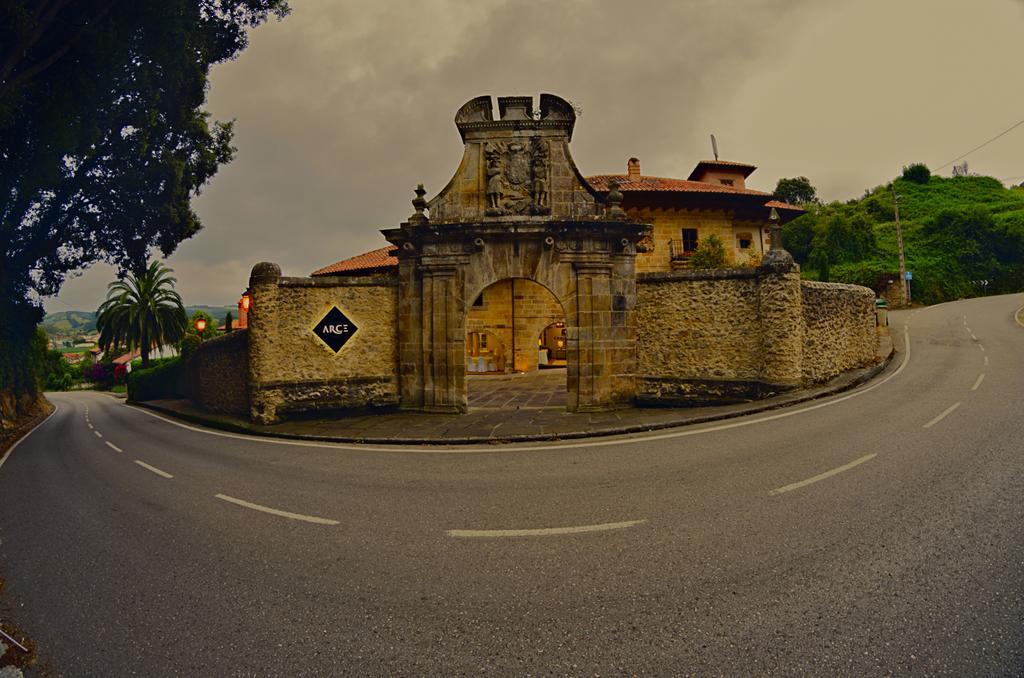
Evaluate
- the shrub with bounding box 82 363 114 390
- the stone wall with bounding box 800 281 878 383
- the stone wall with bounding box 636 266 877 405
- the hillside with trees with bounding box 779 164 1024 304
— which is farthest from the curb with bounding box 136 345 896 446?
the shrub with bounding box 82 363 114 390

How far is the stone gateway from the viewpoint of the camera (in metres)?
11.4

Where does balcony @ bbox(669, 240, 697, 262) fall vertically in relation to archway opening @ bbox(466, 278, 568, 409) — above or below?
above

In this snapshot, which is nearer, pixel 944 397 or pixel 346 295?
pixel 944 397

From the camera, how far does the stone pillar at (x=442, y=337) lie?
11.6m

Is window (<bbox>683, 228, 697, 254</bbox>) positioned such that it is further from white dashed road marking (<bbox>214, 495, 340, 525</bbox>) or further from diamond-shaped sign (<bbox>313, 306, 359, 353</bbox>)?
white dashed road marking (<bbox>214, 495, 340, 525</bbox>)

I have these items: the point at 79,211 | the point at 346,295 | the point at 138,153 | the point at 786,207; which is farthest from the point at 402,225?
the point at 786,207

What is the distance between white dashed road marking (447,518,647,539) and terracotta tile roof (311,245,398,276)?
17852mm

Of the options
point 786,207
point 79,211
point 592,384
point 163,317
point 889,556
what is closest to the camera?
point 889,556

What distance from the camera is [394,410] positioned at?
11969 mm

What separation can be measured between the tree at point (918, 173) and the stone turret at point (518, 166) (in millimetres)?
71896

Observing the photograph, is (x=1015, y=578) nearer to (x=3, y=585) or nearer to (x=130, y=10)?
(x=3, y=585)

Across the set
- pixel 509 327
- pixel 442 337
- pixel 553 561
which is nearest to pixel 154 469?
pixel 442 337

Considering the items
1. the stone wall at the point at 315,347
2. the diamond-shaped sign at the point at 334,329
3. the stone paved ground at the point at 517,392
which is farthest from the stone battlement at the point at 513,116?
the stone paved ground at the point at 517,392

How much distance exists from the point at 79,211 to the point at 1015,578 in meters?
25.3
